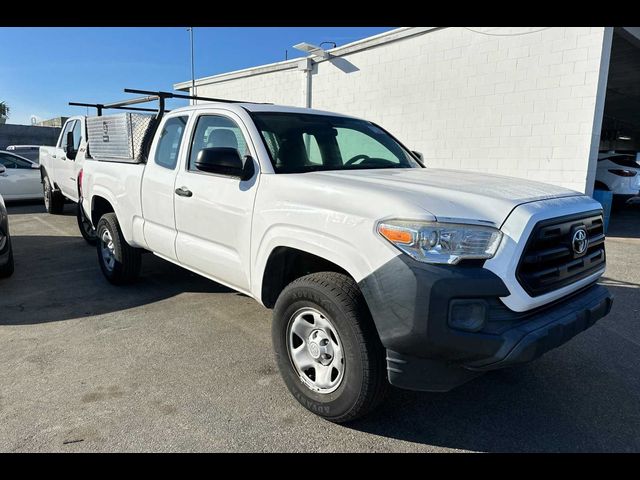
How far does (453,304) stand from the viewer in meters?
2.09

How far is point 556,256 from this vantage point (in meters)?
2.47

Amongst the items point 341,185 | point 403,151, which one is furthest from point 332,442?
point 403,151

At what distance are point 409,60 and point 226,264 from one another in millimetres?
8466

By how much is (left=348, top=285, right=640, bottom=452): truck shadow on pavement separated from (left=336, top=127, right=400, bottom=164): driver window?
1.94 metres

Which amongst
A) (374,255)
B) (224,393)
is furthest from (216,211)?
(374,255)

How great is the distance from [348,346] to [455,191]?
1.03 metres

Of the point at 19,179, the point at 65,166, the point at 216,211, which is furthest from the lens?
the point at 19,179

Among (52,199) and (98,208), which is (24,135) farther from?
(98,208)

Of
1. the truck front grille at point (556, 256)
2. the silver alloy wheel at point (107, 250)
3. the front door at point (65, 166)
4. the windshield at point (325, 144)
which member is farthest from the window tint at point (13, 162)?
the truck front grille at point (556, 256)

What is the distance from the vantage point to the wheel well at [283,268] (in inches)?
118

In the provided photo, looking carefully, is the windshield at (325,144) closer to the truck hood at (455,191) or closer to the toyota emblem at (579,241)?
the truck hood at (455,191)

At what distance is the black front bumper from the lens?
82.6 inches

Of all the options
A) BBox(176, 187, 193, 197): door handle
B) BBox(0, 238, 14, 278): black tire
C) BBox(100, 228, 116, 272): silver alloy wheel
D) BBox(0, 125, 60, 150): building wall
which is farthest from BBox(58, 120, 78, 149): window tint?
BBox(0, 125, 60, 150): building wall

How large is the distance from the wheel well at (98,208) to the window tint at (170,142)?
1564mm
